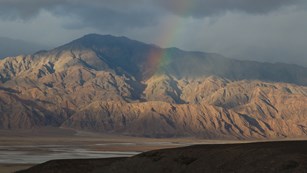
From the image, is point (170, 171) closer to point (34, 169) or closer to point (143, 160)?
point (143, 160)

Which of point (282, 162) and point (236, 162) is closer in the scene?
point (282, 162)

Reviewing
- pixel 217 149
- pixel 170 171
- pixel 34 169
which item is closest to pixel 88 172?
pixel 34 169

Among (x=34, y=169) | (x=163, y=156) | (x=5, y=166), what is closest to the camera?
(x=163, y=156)

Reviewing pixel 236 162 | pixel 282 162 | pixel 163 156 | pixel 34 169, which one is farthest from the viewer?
pixel 34 169

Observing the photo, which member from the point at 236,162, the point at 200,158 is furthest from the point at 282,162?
the point at 200,158

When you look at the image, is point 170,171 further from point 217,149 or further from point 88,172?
point 88,172

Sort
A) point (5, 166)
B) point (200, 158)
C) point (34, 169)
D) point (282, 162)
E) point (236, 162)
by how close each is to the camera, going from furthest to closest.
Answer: point (5, 166) < point (34, 169) < point (200, 158) < point (236, 162) < point (282, 162)

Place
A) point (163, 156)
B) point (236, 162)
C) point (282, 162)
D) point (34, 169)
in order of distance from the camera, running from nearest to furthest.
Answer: point (282, 162), point (236, 162), point (163, 156), point (34, 169)

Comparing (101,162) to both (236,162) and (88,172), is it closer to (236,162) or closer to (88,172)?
(88,172)

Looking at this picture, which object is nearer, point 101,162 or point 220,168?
point 220,168
